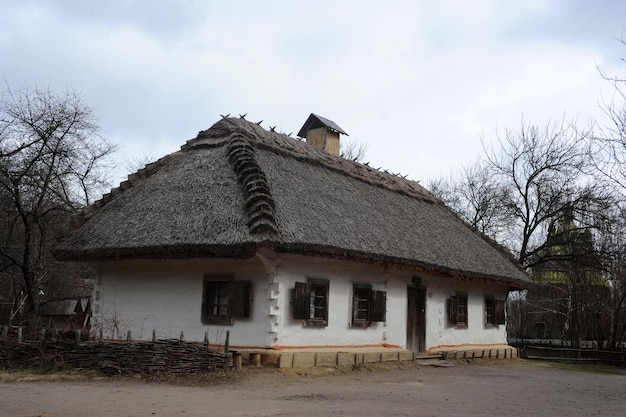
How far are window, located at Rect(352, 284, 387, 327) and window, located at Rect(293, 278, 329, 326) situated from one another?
1.11 m

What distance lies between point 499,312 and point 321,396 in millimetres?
13751

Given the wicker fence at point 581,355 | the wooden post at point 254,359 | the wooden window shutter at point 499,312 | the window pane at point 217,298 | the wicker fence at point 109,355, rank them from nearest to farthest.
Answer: the wicker fence at point 109,355
the wooden post at point 254,359
the window pane at point 217,298
the wooden window shutter at point 499,312
the wicker fence at point 581,355

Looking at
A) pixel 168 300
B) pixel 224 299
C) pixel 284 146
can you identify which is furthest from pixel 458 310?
pixel 168 300

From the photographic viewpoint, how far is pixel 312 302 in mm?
14719

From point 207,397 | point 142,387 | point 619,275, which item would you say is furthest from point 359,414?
point 619,275

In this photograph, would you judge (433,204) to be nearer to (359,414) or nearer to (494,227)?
(494,227)

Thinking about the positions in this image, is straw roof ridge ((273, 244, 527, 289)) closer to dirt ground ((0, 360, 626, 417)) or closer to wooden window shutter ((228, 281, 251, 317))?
wooden window shutter ((228, 281, 251, 317))

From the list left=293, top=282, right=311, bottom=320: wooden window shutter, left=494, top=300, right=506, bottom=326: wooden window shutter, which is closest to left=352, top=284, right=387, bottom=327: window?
left=293, top=282, right=311, bottom=320: wooden window shutter

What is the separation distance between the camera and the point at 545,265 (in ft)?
105

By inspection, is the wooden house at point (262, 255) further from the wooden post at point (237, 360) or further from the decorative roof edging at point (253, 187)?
the wooden post at point (237, 360)

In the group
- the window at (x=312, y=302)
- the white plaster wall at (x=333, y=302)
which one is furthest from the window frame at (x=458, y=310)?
the window at (x=312, y=302)

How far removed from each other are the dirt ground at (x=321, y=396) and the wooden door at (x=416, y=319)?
8.43 feet

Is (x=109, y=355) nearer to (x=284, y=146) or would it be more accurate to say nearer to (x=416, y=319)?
(x=284, y=146)

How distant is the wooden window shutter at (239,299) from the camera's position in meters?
13.7
